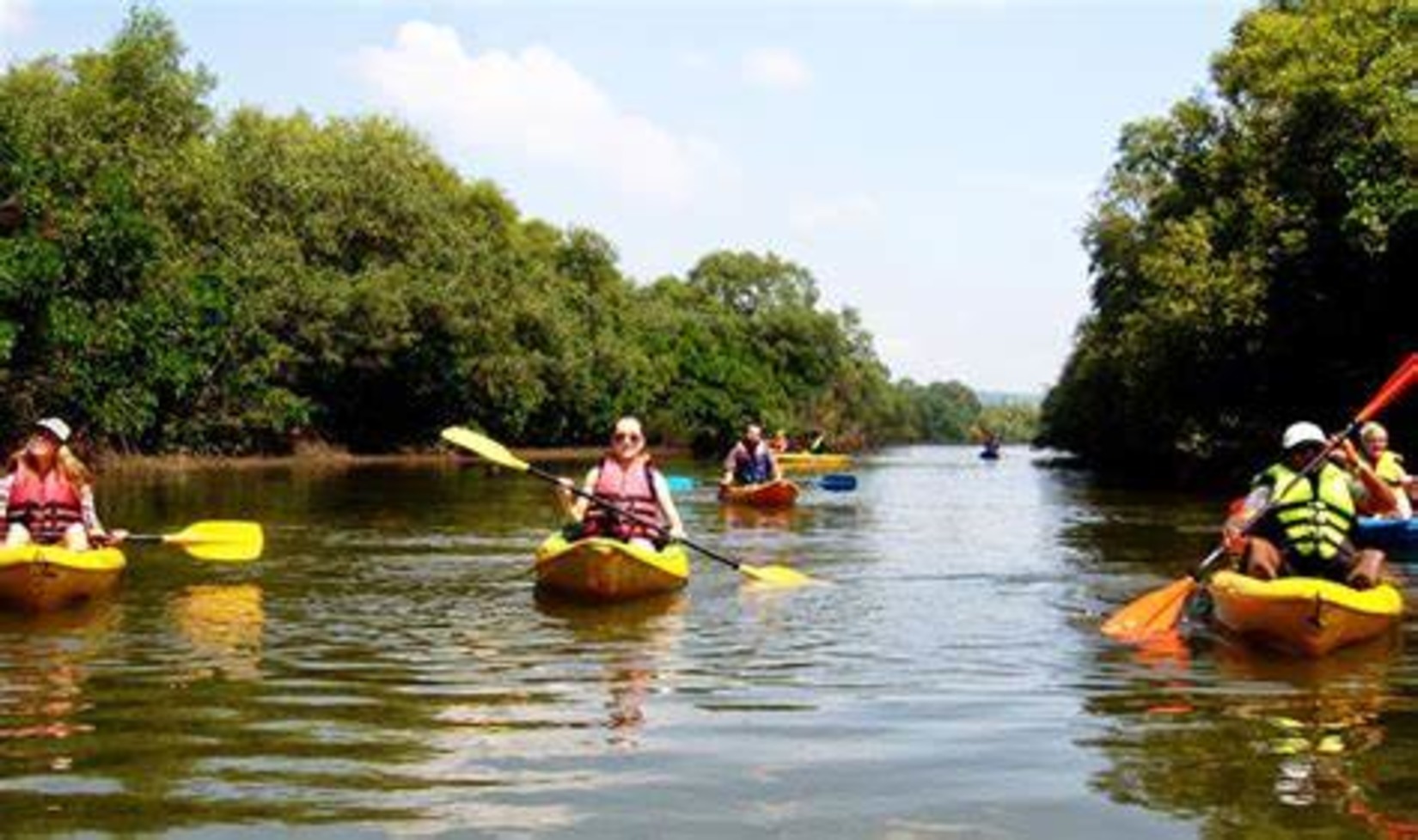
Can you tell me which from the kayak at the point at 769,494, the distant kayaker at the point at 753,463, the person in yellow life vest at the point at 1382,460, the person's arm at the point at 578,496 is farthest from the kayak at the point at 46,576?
the distant kayaker at the point at 753,463

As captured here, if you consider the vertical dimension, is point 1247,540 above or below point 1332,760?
above

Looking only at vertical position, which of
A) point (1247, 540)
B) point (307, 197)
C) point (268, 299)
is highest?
point (307, 197)

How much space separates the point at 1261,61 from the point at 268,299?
2867 cm

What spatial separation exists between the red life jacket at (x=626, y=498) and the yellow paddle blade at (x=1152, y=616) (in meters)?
3.83

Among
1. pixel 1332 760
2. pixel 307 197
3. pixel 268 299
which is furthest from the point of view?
pixel 307 197

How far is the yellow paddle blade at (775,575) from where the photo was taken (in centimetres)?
1405

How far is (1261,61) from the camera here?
1437 inches

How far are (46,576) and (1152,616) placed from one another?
755cm

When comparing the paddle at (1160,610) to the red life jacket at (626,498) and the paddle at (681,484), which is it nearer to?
the red life jacket at (626,498)

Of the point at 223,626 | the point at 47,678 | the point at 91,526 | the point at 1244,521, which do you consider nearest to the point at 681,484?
the point at 91,526

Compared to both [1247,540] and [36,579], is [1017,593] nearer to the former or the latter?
[1247,540]

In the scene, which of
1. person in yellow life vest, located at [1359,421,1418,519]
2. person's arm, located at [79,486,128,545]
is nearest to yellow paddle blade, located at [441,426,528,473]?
person's arm, located at [79,486,128,545]

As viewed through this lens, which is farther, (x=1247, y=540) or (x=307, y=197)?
(x=307, y=197)

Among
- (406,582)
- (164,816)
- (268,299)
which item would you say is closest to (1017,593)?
(406,582)
